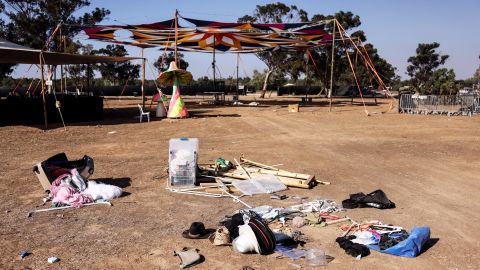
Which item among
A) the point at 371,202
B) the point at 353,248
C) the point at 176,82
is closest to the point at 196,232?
the point at 353,248

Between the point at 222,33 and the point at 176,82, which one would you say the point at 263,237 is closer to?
the point at 176,82

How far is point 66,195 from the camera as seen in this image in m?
6.10

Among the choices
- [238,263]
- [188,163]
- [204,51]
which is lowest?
[238,263]

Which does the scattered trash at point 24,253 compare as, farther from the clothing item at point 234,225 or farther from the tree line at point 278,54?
the tree line at point 278,54

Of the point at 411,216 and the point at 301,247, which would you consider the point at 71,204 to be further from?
the point at 411,216

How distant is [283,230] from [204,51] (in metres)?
27.0

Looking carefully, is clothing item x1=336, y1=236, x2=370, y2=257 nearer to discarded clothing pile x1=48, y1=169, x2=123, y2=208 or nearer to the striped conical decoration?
discarded clothing pile x1=48, y1=169, x2=123, y2=208

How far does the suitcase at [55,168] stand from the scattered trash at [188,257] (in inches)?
120

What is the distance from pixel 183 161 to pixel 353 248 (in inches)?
134

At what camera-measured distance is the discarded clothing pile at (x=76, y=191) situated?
6051 millimetres

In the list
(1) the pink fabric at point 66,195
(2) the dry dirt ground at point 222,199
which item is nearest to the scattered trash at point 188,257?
(2) the dry dirt ground at point 222,199

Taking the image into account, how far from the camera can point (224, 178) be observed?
7.39m

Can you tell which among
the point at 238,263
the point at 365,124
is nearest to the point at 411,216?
the point at 238,263

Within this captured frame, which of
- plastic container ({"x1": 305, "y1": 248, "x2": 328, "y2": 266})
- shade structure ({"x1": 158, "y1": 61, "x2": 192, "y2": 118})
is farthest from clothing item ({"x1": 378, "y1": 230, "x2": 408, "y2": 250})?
shade structure ({"x1": 158, "y1": 61, "x2": 192, "y2": 118})
